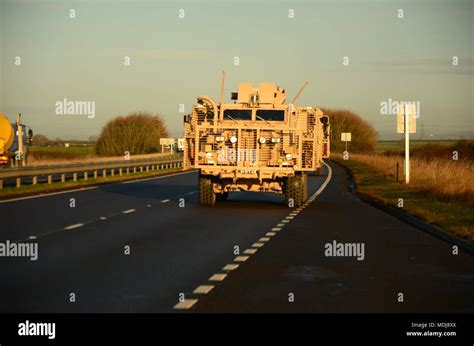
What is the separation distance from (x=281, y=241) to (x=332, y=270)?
435 centimetres

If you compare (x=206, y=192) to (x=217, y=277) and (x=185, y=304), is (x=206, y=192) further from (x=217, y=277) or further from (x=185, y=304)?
(x=185, y=304)

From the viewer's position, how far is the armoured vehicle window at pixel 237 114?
29.5 metres

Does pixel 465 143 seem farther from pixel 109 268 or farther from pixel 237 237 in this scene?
pixel 109 268

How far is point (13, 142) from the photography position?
53156mm

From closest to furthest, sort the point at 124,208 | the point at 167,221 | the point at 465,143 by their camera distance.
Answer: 1. the point at 167,221
2. the point at 124,208
3. the point at 465,143

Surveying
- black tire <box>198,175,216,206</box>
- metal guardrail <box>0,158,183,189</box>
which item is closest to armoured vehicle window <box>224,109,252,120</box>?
black tire <box>198,175,216,206</box>

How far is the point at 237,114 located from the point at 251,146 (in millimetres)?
1762

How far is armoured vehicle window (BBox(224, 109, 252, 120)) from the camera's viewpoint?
29.5 m

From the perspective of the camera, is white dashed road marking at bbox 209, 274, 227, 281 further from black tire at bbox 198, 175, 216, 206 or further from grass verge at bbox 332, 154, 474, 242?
black tire at bbox 198, 175, 216, 206

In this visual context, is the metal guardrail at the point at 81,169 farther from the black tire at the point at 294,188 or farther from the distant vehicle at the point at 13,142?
the black tire at the point at 294,188

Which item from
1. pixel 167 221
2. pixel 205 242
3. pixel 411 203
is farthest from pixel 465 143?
pixel 205 242

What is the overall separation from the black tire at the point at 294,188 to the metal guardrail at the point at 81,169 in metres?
12.3

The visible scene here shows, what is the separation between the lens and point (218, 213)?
26.2m

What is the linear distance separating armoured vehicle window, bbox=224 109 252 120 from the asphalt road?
12.0ft
